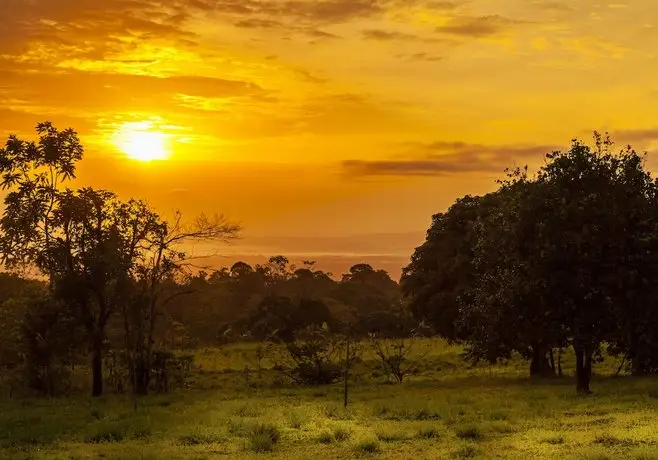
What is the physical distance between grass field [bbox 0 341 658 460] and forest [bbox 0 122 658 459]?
0.13 m

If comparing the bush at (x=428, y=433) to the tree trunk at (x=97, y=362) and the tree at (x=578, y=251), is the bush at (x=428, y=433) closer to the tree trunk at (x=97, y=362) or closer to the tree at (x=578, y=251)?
the tree at (x=578, y=251)

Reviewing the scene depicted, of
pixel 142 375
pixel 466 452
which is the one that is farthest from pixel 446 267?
pixel 466 452

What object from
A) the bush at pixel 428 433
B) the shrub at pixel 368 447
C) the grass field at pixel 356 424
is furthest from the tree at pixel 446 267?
the shrub at pixel 368 447

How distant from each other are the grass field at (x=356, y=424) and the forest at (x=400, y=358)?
0.13 metres

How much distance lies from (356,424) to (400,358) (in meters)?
22.9

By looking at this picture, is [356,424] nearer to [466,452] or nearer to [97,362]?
[466,452]

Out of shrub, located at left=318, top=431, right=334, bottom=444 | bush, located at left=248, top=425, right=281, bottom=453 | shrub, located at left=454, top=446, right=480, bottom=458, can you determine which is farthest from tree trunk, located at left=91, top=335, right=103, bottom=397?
shrub, located at left=454, top=446, right=480, bottom=458

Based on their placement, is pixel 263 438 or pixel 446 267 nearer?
pixel 263 438

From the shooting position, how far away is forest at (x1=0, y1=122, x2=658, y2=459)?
23.3 m

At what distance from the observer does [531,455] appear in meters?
19.1

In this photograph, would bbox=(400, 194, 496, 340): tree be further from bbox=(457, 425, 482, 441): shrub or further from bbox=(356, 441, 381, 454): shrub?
bbox=(356, 441, 381, 454): shrub

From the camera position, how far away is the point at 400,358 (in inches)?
1928

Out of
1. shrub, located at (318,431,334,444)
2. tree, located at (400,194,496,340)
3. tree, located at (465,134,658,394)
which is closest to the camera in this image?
shrub, located at (318,431,334,444)

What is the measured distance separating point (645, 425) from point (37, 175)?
110 feet
